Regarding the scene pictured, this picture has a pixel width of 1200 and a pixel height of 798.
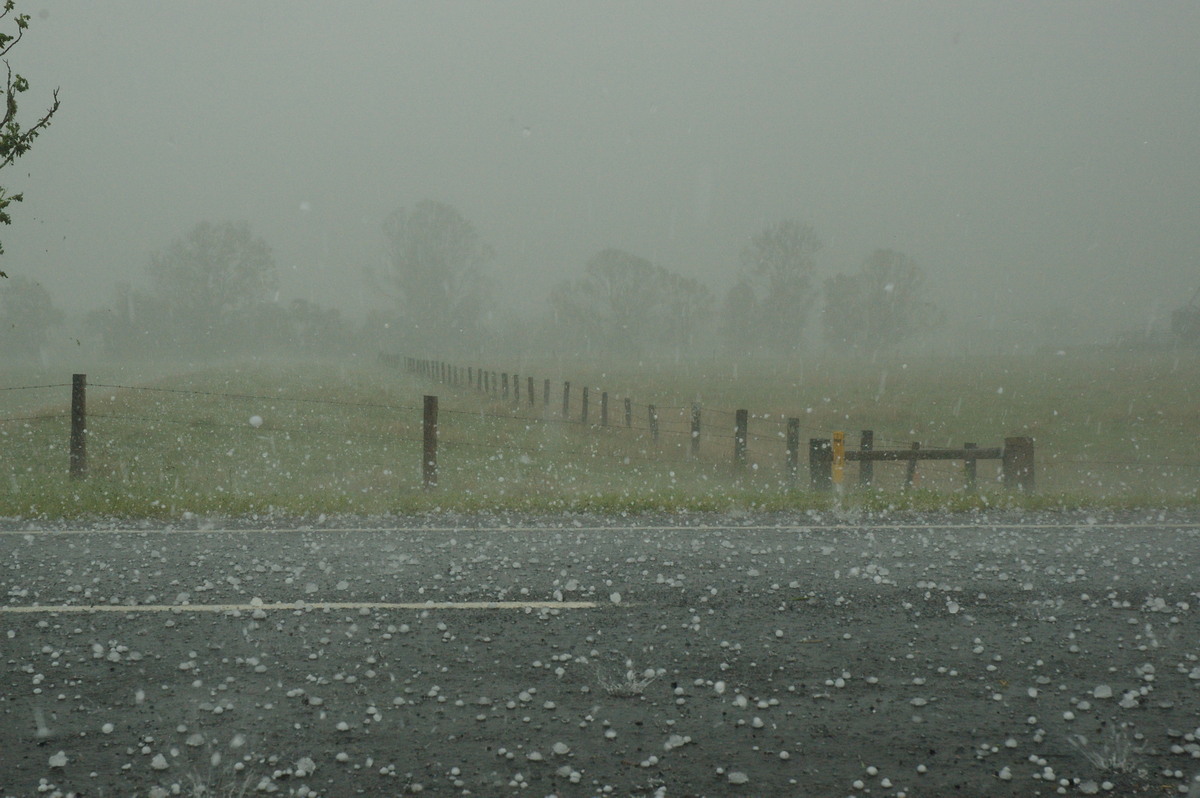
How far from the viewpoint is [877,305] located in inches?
3036

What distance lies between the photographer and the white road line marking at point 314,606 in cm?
692

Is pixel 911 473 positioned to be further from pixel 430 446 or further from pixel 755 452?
pixel 430 446

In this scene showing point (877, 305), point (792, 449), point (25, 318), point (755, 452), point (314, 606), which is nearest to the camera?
point (314, 606)

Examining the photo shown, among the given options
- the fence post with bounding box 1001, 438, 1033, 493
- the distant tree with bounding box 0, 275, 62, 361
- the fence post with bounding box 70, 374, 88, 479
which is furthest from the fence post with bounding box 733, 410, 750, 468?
the distant tree with bounding box 0, 275, 62, 361

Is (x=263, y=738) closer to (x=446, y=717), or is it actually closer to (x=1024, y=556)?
(x=446, y=717)

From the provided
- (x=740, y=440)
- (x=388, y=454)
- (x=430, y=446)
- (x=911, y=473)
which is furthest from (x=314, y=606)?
(x=911, y=473)

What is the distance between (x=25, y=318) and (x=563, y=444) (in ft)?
304

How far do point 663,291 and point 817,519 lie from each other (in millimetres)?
74103

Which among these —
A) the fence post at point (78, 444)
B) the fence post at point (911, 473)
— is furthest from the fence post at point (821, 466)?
the fence post at point (78, 444)

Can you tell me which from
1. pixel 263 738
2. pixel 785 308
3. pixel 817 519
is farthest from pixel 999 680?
pixel 785 308

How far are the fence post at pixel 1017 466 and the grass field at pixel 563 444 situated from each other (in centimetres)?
131

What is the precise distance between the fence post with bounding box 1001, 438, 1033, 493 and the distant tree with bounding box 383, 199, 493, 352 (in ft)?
220

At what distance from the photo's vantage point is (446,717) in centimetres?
493

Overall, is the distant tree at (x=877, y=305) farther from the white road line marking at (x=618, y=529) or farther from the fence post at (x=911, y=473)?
the white road line marking at (x=618, y=529)
